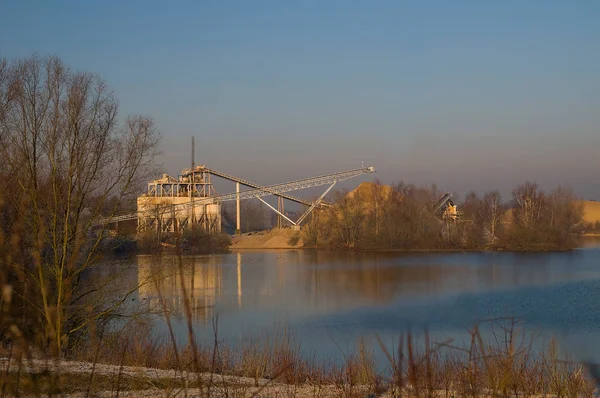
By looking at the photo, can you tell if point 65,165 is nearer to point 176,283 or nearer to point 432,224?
point 176,283

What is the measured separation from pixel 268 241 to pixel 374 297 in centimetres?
2995

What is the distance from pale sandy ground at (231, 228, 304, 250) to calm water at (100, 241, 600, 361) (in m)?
15.0

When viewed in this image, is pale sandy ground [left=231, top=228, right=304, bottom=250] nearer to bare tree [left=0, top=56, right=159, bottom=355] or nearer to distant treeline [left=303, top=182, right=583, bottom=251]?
distant treeline [left=303, top=182, right=583, bottom=251]

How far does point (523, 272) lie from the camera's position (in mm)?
25328

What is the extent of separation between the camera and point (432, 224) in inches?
1697

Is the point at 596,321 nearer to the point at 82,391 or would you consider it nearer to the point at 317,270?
the point at 82,391

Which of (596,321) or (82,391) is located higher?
(82,391)

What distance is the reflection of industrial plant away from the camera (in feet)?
31.3

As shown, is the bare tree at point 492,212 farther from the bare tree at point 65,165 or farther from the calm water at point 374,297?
the bare tree at point 65,165

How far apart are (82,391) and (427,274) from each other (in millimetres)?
20843

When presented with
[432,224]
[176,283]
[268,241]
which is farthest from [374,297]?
[268,241]

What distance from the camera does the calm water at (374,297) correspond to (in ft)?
39.5

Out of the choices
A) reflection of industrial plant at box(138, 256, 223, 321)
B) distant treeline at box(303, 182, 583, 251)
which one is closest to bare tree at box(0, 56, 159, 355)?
reflection of industrial plant at box(138, 256, 223, 321)

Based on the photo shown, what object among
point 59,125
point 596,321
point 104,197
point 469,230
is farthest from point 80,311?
point 469,230
